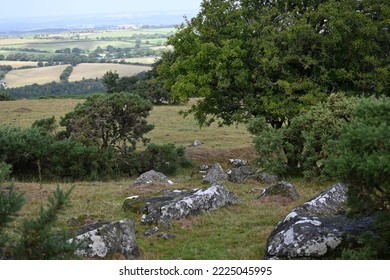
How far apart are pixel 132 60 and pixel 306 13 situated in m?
116

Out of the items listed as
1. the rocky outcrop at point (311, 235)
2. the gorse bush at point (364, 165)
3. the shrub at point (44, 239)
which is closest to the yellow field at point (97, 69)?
the rocky outcrop at point (311, 235)

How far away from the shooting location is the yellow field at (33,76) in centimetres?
11238

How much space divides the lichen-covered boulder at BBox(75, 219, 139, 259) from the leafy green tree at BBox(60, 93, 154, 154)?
56.1 ft

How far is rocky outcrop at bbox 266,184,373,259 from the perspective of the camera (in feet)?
32.4

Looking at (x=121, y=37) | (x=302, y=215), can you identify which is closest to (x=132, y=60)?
(x=121, y=37)

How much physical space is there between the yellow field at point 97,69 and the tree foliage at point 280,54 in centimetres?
8507

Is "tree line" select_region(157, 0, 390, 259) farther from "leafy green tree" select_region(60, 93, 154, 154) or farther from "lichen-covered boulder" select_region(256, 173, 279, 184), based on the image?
"leafy green tree" select_region(60, 93, 154, 154)

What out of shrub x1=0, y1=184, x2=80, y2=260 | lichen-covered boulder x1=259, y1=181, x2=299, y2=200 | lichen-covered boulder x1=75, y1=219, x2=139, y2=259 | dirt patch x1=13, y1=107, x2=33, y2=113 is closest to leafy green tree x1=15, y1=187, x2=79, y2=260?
shrub x1=0, y1=184, x2=80, y2=260

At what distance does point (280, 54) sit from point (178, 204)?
47.3ft

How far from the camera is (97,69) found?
125938 millimetres

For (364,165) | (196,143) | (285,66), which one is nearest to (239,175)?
(285,66)

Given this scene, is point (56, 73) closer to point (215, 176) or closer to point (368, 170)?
point (215, 176)

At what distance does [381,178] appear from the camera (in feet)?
26.4

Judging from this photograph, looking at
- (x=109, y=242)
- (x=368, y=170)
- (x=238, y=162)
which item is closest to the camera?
(x=368, y=170)
